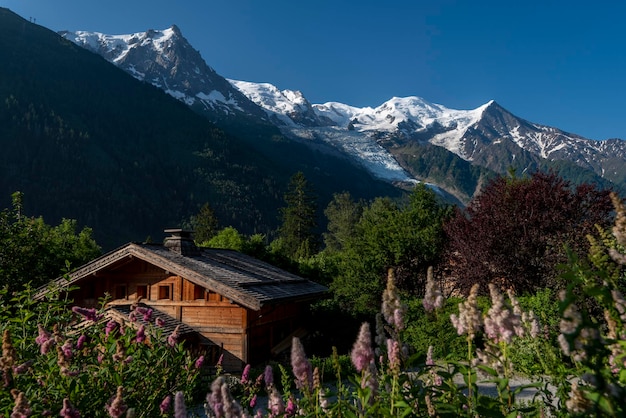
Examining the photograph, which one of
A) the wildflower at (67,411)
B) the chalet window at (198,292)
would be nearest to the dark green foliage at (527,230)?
the chalet window at (198,292)

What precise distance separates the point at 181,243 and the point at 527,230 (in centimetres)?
1457

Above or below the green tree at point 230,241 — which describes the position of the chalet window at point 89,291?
below

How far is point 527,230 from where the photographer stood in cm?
1806

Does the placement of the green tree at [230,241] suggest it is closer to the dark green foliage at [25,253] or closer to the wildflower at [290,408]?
the dark green foliage at [25,253]

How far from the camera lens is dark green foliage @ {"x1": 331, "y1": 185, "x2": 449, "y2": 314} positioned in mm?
23406

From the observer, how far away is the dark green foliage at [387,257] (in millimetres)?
23406

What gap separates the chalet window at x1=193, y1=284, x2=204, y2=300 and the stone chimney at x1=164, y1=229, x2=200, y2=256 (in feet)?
8.50

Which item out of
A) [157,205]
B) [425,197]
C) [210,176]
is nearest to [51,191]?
[157,205]

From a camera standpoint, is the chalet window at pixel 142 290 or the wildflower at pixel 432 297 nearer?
the wildflower at pixel 432 297

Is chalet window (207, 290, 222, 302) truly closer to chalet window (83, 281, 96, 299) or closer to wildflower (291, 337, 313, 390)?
chalet window (83, 281, 96, 299)

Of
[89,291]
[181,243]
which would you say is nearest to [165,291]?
[181,243]

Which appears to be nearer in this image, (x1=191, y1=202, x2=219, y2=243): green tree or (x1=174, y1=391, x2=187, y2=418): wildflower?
(x1=174, y1=391, x2=187, y2=418): wildflower

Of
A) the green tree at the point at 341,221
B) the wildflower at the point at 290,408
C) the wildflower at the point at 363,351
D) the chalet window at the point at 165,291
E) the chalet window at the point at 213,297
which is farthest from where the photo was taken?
the green tree at the point at 341,221

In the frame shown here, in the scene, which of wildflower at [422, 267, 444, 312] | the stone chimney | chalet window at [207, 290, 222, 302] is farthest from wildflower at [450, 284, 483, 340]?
the stone chimney
